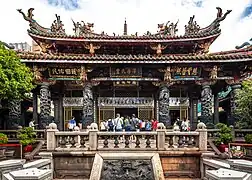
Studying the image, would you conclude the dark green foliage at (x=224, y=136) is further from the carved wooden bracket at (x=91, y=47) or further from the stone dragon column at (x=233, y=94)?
the carved wooden bracket at (x=91, y=47)

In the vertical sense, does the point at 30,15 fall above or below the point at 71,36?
above

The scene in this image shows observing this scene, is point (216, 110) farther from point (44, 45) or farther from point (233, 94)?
point (44, 45)

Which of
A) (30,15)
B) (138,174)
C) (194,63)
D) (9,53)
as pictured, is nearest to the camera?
(138,174)

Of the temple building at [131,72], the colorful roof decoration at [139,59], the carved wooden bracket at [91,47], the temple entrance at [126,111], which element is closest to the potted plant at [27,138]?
the temple building at [131,72]

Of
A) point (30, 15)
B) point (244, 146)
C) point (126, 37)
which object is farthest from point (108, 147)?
point (30, 15)

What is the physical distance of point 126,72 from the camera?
17.8 metres

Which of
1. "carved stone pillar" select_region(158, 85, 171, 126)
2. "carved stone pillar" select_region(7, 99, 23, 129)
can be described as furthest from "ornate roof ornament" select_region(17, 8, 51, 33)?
"carved stone pillar" select_region(158, 85, 171, 126)

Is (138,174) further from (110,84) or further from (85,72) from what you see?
(110,84)

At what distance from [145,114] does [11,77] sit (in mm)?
9490

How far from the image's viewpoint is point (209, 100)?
57.0 feet

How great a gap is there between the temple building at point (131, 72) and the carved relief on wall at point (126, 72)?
64 millimetres

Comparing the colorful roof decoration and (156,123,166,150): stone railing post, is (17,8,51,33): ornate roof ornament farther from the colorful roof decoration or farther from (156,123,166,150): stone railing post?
(156,123,166,150): stone railing post

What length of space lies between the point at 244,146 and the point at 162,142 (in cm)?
359

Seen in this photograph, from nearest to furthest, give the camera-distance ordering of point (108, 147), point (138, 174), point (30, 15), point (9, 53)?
point (138, 174), point (108, 147), point (9, 53), point (30, 15)
